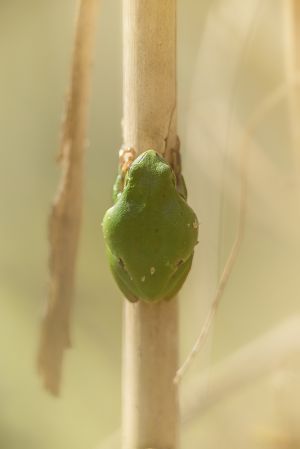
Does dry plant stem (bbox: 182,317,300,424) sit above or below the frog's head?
below

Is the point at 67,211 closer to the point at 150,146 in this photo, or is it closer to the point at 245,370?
the point at 150,146

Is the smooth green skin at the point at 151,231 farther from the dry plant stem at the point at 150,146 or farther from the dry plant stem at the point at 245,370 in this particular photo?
the dry plant stem at the point at 245,370

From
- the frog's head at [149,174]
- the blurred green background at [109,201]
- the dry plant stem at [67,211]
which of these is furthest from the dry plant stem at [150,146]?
the blurred green background at [109,201]

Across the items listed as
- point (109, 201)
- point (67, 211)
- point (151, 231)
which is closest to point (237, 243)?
point (151, 231)

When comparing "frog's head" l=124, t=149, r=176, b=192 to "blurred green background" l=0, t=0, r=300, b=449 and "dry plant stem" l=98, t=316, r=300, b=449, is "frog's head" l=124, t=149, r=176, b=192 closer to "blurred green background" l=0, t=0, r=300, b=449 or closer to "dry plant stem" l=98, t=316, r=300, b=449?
"blurred green background" l=0, t=0, r=300, b=449

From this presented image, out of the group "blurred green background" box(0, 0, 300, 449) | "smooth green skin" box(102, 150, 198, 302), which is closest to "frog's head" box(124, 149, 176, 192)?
"smooth green skin" box(102, 150, 198, 302)
